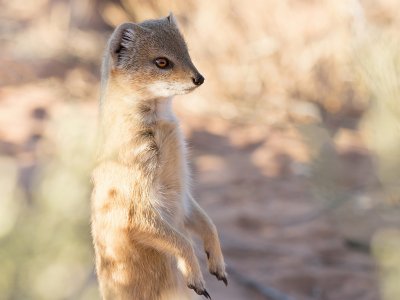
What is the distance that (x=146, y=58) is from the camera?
2.51 m

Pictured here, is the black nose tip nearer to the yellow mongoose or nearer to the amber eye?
the yellow mongoose

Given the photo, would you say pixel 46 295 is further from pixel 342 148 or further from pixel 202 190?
pixel 342 148

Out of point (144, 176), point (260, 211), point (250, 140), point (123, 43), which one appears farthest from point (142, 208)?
point (250, 140)

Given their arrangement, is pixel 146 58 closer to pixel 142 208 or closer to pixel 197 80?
pixel 197 80

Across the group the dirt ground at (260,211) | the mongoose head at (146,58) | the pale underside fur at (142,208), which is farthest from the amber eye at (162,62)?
the dirt ground at (260,211)

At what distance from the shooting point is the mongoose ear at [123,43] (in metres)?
2.48

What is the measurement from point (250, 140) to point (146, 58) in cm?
458

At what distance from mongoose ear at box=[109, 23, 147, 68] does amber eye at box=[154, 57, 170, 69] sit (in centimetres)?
9

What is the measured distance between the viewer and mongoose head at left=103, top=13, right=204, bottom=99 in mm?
2428

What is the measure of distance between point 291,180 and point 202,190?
2.55 ft

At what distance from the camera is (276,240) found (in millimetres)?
5078

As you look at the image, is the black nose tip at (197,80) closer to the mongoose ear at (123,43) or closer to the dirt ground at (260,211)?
the mongoose ear at (123,43)

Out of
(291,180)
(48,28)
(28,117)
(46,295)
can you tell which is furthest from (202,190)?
(48,28)

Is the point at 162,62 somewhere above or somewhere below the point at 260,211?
above
